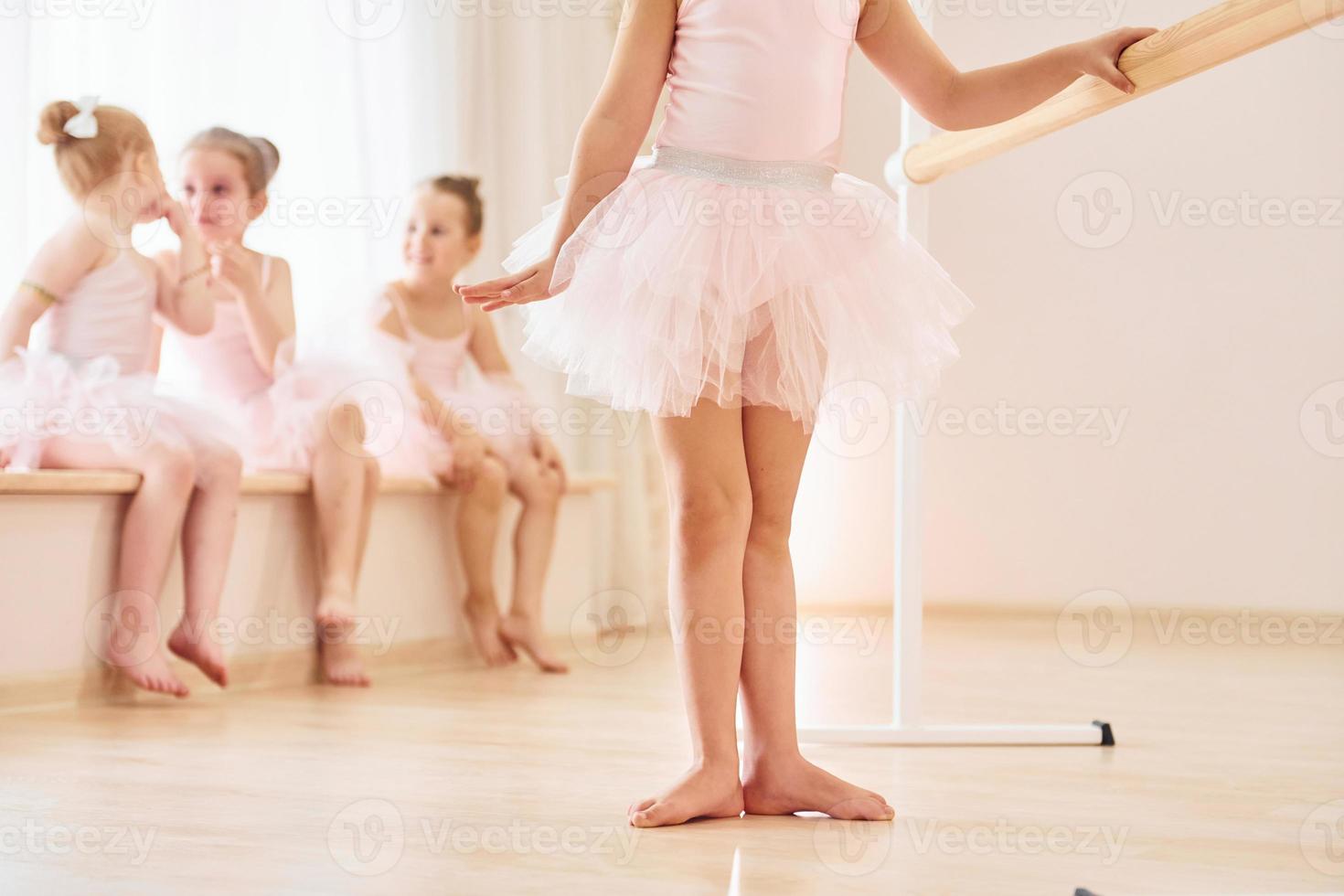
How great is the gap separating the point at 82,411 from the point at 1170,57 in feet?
4.51

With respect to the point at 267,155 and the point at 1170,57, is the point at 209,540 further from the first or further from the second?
the point at 1170,57

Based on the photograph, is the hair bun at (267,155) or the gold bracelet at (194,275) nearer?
the gold bracelet at (194,275)

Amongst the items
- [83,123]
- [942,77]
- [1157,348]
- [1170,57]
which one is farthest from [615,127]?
[1157,348]

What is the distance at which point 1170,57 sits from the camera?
0.96 m

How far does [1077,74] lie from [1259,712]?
0.96 m

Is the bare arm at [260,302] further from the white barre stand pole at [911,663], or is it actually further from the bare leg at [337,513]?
the white barre stand pole at [911,663]

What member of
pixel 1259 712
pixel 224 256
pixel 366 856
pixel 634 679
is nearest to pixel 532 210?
pixel 224 256

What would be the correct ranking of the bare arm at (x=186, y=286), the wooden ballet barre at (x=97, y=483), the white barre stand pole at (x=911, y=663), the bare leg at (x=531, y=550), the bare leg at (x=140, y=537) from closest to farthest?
the white barre stand pole at (x=911, y=663) < the wooden ballet barre at (x=97, y=483) < the bare leg at (x=140, y=537) < the bare arm at (x=186, y=286) < the bare leg at (x=531, y=550)

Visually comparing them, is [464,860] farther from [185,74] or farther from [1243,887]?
[185,74]

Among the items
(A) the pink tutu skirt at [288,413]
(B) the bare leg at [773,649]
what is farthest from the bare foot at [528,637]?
(B) the bare leg at [773,649]

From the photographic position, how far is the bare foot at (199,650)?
5.73 feet

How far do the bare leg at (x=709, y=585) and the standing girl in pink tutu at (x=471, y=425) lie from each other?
1115mm

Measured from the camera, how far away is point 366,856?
0.91 meters

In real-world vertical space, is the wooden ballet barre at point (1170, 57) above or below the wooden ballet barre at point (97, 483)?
above
